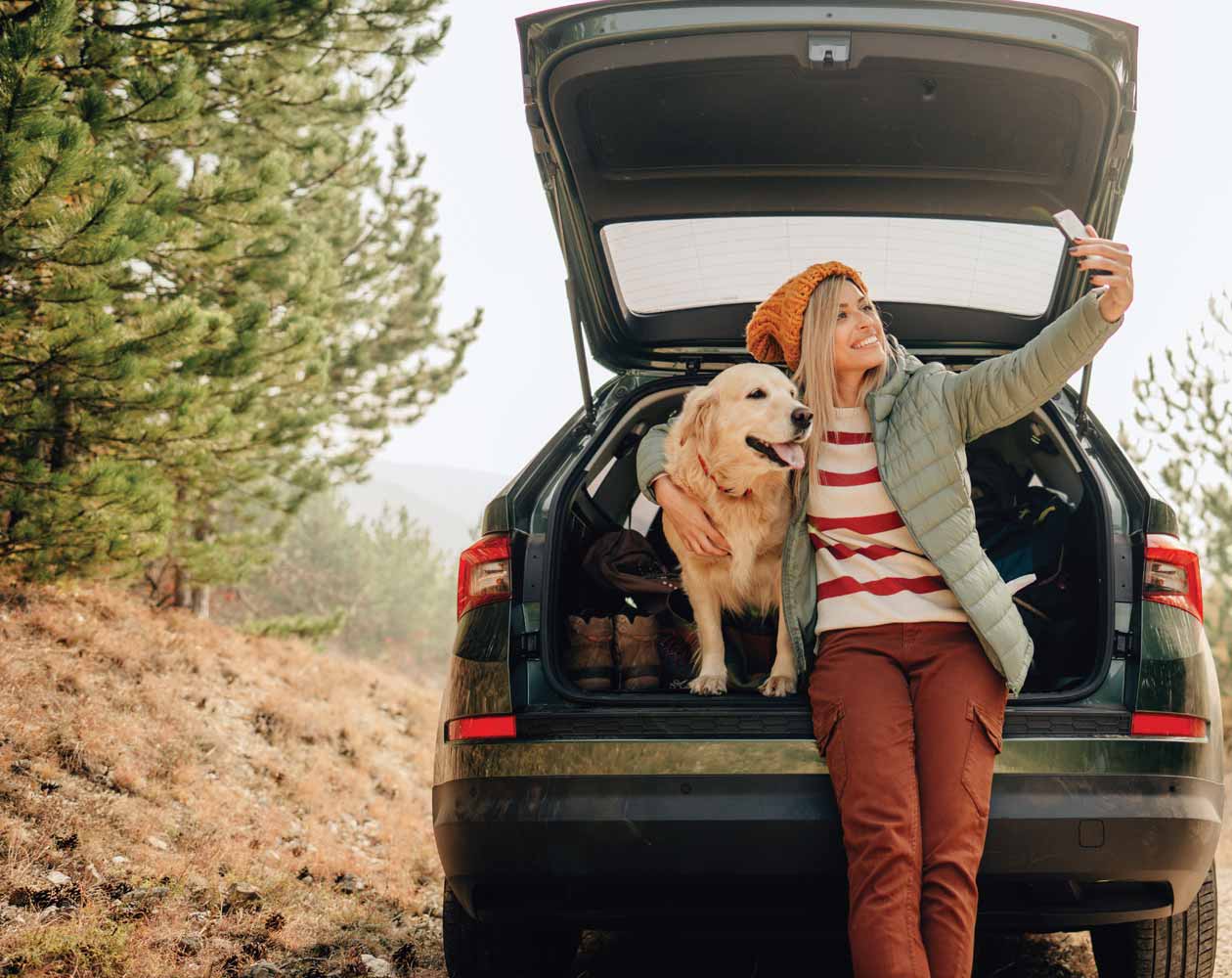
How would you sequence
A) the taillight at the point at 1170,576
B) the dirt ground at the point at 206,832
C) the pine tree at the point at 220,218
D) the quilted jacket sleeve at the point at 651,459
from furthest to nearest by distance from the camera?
the pine tree at the point at 220,218, the dirt ground at the point at 206,832, the quilted jacket sleeve at the point at 651,459, the taillight at the point at 1170,576

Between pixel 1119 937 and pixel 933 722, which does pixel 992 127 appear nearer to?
pixel 933 722

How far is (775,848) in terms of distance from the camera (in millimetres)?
2119

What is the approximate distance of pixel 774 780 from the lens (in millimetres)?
2156

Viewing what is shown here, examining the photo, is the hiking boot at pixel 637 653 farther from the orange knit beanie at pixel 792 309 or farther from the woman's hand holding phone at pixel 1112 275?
the woman's hand holding phone at pixel 1112 275

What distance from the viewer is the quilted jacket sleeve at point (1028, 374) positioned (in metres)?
2.22

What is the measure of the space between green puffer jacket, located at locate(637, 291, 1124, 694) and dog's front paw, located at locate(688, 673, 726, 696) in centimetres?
36

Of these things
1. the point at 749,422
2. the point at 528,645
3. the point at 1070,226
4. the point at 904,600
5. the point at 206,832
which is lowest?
the point at 206,832

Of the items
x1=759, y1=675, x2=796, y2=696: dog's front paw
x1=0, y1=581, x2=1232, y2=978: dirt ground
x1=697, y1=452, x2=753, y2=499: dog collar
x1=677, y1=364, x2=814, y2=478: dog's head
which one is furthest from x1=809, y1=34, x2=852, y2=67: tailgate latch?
x1=0, y1=581, x2=1232, y2=978: dirt ground

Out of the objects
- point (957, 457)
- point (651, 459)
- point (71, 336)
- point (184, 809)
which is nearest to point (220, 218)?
point (71, 336)

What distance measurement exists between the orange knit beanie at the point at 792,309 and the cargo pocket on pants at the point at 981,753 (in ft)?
3.35

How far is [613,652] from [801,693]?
0.57 meters

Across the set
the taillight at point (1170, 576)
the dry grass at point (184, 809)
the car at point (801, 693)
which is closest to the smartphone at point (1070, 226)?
the car at point (801, 693)

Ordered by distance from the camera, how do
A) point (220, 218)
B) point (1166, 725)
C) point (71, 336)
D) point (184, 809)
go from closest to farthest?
point (1166, 725) → point (184, 809) → point (71, 336) → point (220, 218)

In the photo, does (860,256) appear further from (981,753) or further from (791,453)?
(981,753)
